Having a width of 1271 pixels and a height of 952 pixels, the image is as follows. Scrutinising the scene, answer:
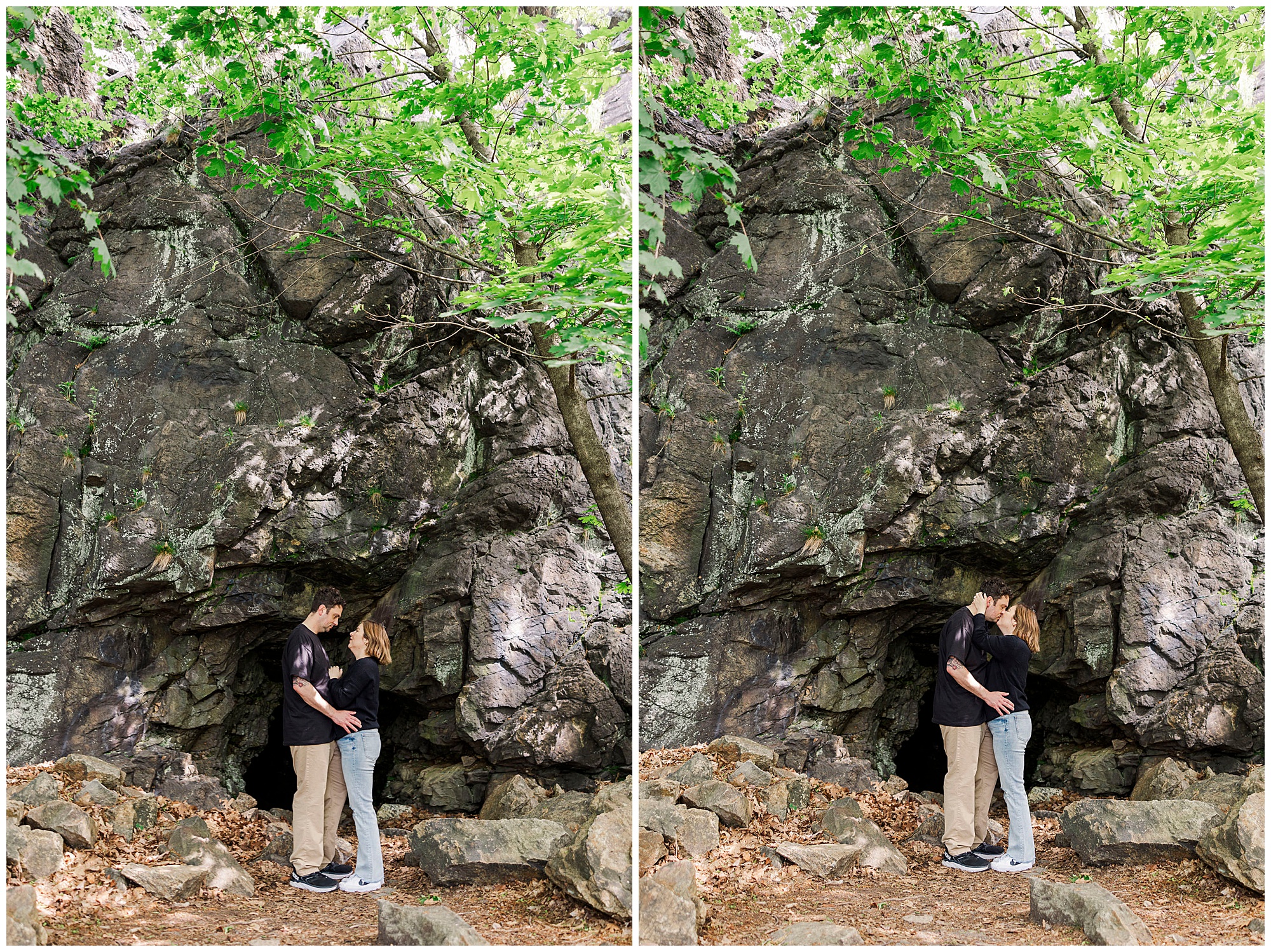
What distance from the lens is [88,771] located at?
15.1 ft

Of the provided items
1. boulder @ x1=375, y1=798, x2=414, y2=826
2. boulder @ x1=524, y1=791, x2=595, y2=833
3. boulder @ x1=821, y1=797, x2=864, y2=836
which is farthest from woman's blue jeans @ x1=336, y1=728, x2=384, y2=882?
boulder @ x1=821, y1=797, x2=864, y2=836

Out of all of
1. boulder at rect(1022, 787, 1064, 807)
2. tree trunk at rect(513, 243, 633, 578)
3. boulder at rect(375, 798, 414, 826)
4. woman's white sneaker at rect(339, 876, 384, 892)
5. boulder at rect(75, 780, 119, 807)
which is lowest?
boulder at rect(375, 798, 414, 826)

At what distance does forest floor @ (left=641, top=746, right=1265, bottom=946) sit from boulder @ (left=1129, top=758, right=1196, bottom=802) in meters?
1.24

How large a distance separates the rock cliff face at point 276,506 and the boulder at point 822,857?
1798mm

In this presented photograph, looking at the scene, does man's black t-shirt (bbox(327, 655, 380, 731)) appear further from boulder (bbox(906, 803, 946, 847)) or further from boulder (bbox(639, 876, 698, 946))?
boulder (bbox(906, 803, 946, 847))

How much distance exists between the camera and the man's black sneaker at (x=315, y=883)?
3.93 m

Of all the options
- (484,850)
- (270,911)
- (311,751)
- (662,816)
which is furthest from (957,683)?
(270,911)

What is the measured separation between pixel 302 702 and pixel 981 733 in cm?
356

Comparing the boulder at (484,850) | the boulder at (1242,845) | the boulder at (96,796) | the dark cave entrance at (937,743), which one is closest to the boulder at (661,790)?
the boulder at (484,850)

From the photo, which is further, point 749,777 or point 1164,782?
point 1164,782

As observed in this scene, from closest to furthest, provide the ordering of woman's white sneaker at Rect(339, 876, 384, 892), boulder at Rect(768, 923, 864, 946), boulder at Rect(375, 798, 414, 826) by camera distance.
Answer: boulder at Rect(768, 923, 864, 946) → woman's white sneaker at Rect(339, 876, 384, 892) → boulder at Rect(375, 798, 414, 826)

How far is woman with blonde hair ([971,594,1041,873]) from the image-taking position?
405 cm

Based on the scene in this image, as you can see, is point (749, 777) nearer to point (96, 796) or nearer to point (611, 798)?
point (611, 798)

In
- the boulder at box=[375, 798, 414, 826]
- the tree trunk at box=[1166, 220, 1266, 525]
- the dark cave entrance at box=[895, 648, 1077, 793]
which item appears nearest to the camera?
the boulder at box=[375, 798, 414, 826]
